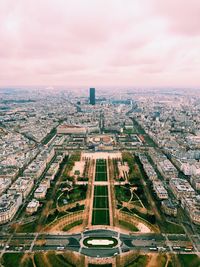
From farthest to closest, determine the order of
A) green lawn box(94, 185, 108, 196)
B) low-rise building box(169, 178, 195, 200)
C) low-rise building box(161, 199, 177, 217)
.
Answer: green lawn box(94, 185, 108, 196)
low-rise building box(169, 178, 195, 200)
low-rise building box(161, 199, 177, 217)

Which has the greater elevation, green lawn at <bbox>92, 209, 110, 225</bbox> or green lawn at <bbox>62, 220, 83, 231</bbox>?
green lawn at <bbox>92, 209, 110, 225</bbox>

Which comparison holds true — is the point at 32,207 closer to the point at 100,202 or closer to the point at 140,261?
the point at 100,202

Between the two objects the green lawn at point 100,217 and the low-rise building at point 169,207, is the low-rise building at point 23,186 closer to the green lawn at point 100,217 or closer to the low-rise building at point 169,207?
the green lawn at point 100,217

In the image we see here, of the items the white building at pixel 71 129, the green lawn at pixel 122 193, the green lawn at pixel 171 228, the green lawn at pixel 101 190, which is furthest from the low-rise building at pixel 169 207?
the white building at pixel 71 129

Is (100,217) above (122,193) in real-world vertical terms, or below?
below

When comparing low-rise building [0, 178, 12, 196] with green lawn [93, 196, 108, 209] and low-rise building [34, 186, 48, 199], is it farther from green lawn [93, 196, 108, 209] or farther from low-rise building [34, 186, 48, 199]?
green lawn [93, 196, 108, 209]

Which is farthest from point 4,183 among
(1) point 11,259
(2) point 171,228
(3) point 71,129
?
(3) point 71,129

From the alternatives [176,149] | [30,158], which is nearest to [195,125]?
[176,149]

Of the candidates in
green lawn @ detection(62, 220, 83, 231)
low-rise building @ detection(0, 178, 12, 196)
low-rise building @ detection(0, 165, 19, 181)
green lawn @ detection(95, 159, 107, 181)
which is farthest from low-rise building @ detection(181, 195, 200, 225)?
low-rise building @ detection(0, 165, 19, 181)

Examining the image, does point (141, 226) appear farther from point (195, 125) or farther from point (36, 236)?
point (195, 125)
